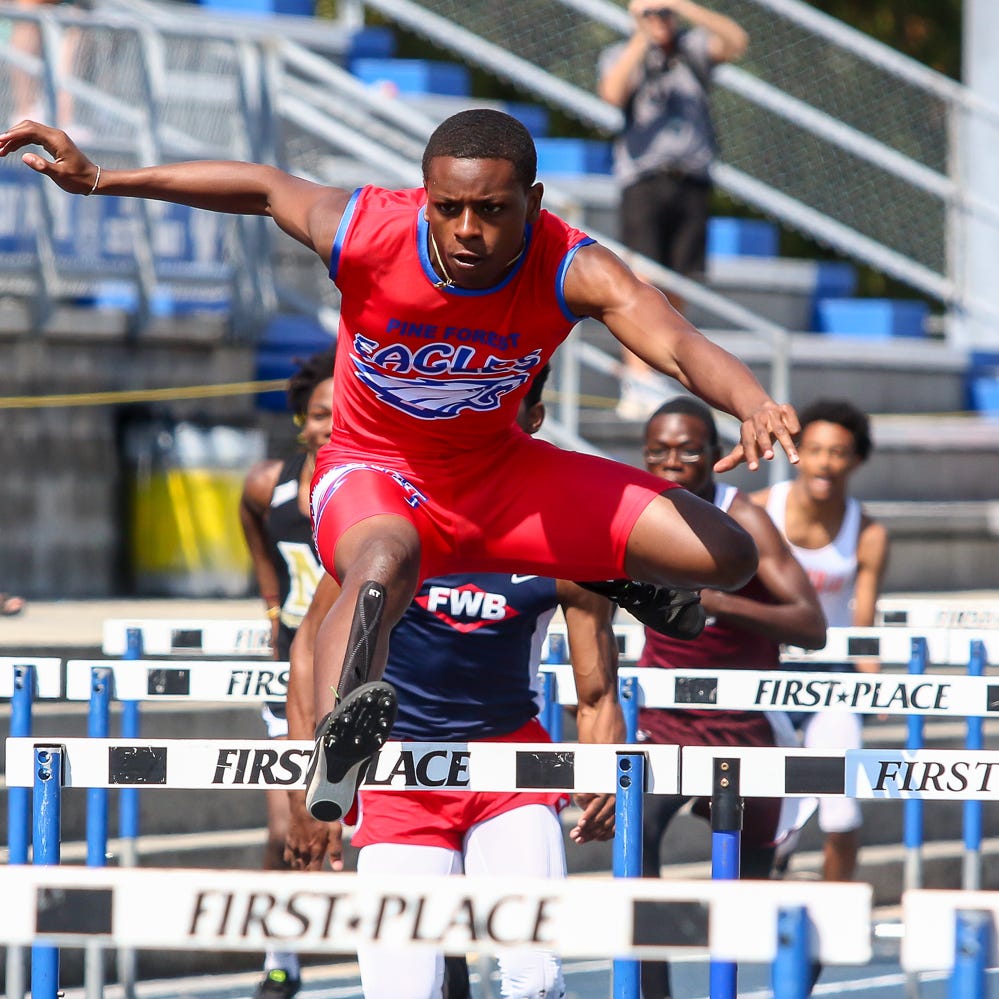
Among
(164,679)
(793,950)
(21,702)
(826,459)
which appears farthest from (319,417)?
(793,950)

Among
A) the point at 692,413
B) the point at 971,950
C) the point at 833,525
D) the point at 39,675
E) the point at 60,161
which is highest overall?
the point at 60,161

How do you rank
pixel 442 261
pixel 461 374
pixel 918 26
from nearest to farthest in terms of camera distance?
pixel 442 261 → pixel 461 374 → pixel 918 26

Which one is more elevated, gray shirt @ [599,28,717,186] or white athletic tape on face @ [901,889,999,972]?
gray shirt @ [599,28,717,186]

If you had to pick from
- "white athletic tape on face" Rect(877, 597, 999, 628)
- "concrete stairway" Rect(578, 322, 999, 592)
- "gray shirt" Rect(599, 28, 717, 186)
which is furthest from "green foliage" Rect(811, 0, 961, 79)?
"white athletic tape on face" Rect(877, 597, 999, 628)

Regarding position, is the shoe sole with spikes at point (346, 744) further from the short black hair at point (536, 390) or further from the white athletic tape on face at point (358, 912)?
the short black hair at point (536, 390)

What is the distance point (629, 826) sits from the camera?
13.0 feet

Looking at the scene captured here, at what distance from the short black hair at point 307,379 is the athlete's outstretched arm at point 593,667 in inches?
70.3

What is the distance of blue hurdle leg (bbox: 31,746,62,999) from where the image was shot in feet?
12.9

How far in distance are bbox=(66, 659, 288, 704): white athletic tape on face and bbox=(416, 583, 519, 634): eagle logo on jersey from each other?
0.68 meters

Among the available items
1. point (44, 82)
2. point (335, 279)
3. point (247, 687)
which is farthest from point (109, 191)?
point (44, 82)

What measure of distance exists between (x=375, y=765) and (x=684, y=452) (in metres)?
2.25

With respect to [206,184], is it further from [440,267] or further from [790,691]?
[790,691]

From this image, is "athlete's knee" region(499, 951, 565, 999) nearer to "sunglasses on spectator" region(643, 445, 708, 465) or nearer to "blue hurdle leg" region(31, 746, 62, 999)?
"blue hurdle leg" region(31, 746, 62, 999)

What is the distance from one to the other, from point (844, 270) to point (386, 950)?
35.6ft
